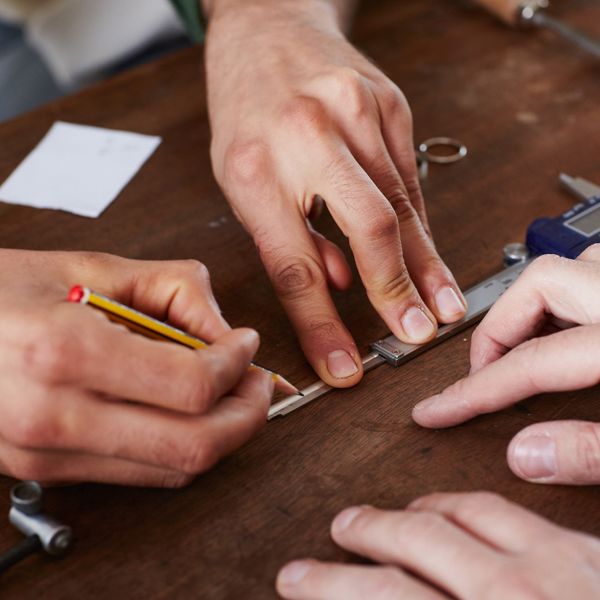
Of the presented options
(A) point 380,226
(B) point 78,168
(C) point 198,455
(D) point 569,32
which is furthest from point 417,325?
(D) point 569,32

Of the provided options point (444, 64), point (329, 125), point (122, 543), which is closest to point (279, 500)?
point (122, 543)

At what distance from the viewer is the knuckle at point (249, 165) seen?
43.6 inches

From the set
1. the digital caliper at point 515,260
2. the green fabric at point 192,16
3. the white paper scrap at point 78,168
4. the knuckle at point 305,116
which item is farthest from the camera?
the green fabric at point 192,16

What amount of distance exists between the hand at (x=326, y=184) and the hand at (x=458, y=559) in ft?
0.82

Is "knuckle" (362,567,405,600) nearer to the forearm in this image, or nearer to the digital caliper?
the digital caliper

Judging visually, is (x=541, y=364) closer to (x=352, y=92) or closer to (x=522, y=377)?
(x=522, y=377)

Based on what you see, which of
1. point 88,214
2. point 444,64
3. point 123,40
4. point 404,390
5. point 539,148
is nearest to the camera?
point 404,390

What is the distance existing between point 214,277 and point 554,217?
0.50m

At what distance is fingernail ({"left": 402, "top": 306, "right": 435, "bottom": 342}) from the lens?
3.25ft

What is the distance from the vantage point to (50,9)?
216cm

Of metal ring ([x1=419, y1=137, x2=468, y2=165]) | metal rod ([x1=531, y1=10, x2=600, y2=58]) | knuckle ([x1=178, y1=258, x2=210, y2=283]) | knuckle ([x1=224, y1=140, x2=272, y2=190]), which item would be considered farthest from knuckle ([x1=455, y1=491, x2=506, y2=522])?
metal rod ([x1=531, y1=10, x2=600, y2=58])

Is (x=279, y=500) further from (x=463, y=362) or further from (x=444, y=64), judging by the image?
(x=444, y=64)

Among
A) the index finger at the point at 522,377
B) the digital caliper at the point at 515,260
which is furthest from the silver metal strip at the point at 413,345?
the index finger at the point at 522,377

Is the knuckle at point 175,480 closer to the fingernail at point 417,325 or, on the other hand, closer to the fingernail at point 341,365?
the fingernail at point 341,365
